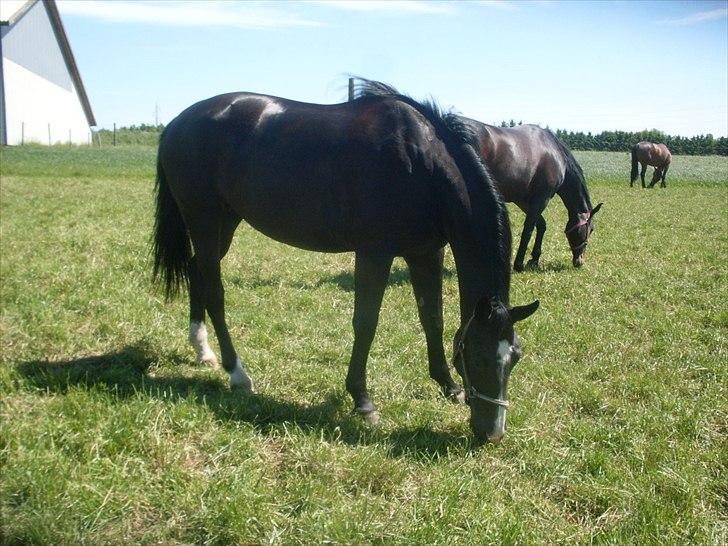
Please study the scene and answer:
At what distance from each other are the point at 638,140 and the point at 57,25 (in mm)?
41132

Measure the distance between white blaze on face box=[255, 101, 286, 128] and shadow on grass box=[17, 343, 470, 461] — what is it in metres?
1.98

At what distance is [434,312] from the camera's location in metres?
4.55

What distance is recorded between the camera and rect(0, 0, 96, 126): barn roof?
1420 inches

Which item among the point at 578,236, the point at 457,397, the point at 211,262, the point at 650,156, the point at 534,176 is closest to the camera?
the point at 457,397

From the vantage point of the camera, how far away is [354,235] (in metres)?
4.18

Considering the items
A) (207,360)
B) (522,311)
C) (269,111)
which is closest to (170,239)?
(207,360)

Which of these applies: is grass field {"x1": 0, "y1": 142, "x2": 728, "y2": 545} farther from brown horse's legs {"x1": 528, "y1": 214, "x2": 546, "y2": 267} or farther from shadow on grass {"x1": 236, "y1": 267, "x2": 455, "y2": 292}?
brown horse's legs {"x1": 528, "y1": 214, "x2": 546, "y2": 267}

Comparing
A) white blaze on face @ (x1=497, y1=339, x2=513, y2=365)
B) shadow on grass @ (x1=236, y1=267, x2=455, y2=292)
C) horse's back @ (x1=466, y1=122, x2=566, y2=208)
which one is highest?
horse's back @ (x1=466, y1=122, x2=566, y2=208)

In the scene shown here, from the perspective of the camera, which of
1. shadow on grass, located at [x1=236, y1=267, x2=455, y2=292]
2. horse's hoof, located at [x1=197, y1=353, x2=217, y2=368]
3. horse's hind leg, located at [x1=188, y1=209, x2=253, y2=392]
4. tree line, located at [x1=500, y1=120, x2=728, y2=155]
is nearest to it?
horse's hind leg, located at [x1=188, y1=209, x2=253, y2=392]

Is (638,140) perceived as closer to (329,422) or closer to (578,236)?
(578,236)

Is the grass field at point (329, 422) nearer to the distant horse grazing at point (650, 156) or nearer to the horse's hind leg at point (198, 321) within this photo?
the horse's hind leg at point (198, 321)

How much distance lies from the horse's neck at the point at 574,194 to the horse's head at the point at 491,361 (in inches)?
256

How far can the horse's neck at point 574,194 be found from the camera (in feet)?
31.8

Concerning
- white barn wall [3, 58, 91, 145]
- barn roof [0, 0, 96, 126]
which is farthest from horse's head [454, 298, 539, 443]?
barn roof [0, 0, 96, 126]
